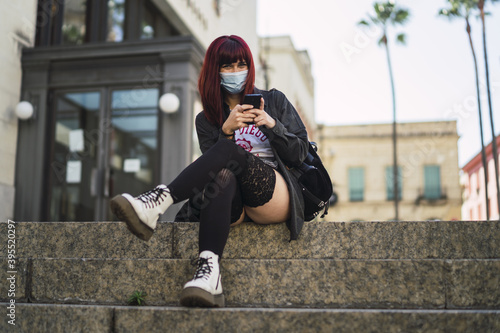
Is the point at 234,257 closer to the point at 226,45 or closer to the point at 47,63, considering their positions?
the point at 226,45

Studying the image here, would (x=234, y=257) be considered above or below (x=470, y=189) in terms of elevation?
below

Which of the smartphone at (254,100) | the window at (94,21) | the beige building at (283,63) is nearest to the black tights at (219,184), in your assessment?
the smartphone at (254,100)

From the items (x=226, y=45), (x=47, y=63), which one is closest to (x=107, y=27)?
(x=47, y=63)

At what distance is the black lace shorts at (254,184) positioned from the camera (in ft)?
11.5

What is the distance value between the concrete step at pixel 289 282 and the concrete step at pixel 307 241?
0.86ft

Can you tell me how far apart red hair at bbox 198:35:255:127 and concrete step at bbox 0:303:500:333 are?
140 centimetres

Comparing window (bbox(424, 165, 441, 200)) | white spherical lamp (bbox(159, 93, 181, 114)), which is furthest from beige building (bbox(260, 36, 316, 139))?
white spherical lamp (bbox(159, 93, 181, 114))

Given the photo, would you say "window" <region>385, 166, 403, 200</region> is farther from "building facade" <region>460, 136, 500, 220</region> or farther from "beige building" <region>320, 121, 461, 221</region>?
"building facade" <region>460, 136, 500, 220</region>

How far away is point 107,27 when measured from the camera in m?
11.7

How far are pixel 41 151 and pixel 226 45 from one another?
21.9 feet

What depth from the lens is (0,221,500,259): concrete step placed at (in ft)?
12.1

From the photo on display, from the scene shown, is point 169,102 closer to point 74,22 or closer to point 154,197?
point 74,22

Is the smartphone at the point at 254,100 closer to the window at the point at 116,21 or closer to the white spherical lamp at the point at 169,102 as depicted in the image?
the white spherical lamp at the point at 169,102

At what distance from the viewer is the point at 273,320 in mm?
3010
